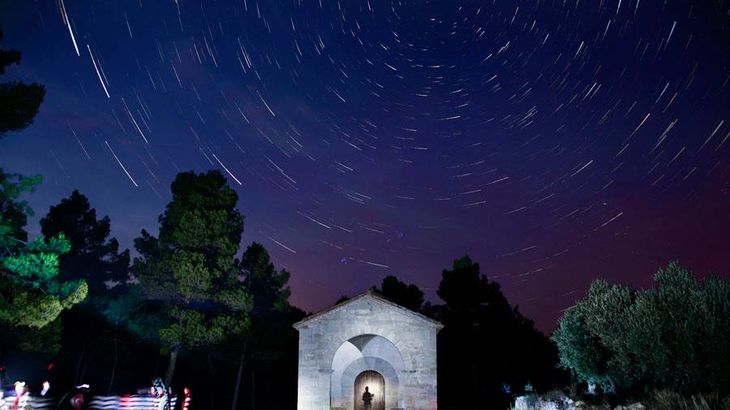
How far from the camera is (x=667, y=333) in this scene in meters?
14.4

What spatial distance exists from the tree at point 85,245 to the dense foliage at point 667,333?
26.9 m

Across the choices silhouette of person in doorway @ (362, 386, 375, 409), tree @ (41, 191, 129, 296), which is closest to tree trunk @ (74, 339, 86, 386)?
tree @ (41, 191, 129, 296)

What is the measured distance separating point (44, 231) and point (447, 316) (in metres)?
25.2

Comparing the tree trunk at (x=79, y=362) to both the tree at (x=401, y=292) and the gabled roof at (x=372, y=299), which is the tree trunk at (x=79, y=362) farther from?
the tree at (x=401, y=292)

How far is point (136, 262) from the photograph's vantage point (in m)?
28.4

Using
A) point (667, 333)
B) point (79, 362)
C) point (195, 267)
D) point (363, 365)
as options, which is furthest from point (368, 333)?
point (79, 362)

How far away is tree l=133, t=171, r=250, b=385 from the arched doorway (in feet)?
20.5

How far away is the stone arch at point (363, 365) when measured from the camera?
88.7ft

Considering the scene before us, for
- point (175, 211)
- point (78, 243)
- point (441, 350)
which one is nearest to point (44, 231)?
point (78, 243)

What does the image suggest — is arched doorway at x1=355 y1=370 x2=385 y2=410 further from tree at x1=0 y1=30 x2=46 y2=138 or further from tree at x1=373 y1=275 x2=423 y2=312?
tree at x1=0 y1=30 x2=46 y2=138

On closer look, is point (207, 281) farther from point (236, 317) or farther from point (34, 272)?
point (34, 272)

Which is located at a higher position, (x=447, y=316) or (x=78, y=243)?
(x=78, y=243)

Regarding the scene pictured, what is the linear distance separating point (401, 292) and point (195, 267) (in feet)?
64.2

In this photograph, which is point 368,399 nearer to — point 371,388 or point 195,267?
point 371,388
